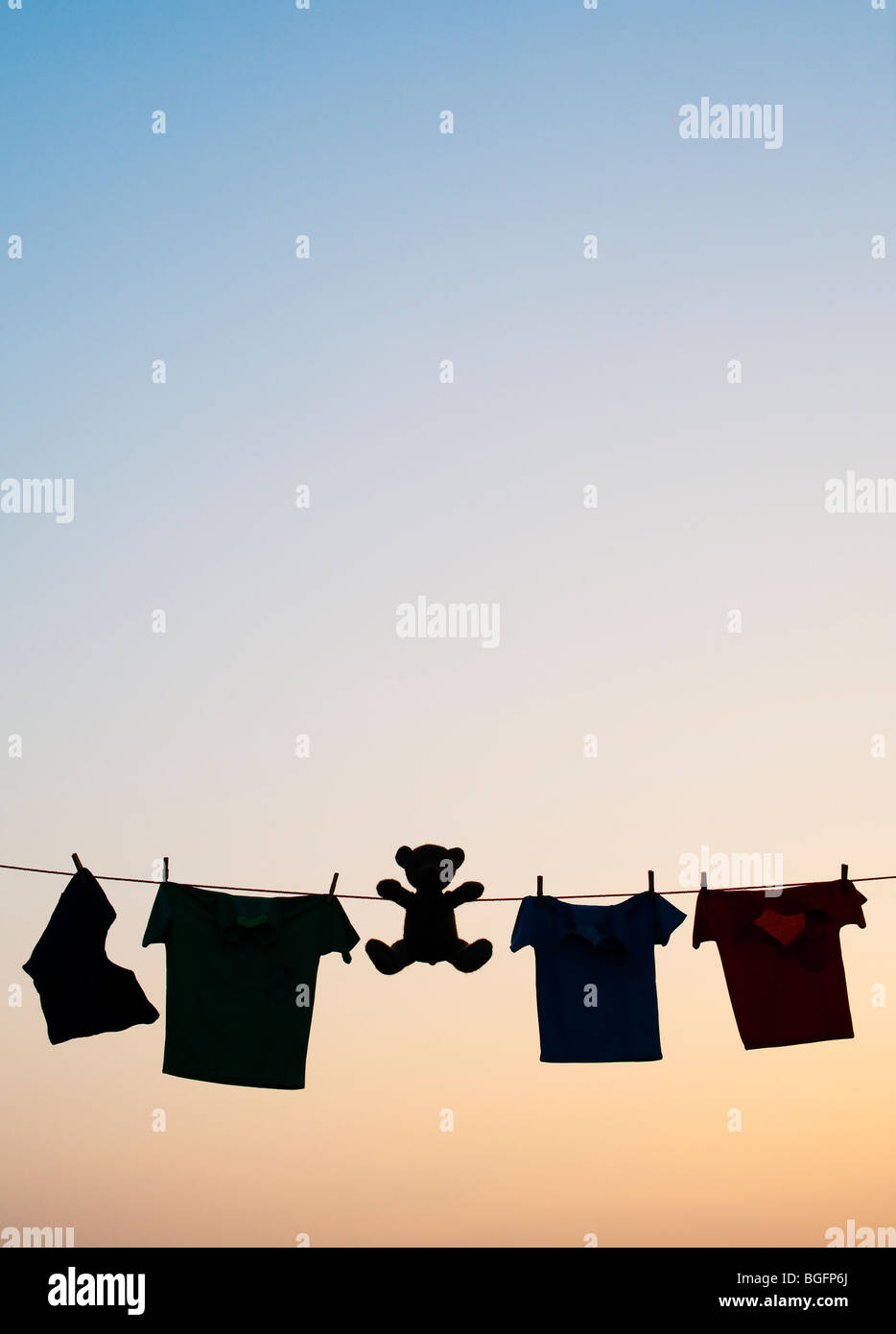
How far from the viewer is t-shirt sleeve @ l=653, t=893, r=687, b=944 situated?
8.01 m

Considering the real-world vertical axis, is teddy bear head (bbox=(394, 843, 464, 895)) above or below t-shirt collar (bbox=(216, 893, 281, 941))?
above

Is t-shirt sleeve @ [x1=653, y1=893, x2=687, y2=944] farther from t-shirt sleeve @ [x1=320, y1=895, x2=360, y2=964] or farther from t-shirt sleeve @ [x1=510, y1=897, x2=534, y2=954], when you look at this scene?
t-shirt sleeve @ [x1=320, y1=895, x2=360, y2=964]

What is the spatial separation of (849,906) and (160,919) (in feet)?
14.9

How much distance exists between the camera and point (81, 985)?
7941mm

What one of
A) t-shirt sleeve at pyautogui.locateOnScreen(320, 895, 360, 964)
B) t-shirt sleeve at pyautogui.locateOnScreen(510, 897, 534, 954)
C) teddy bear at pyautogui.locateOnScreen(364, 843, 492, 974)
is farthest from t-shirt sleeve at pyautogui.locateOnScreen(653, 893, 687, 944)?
t-shirt sleeve at pyautogui.locateOnScreen(320, 895, 360, 964)

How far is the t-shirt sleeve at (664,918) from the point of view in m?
8.01

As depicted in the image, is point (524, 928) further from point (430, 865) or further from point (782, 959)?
point (782, 959)

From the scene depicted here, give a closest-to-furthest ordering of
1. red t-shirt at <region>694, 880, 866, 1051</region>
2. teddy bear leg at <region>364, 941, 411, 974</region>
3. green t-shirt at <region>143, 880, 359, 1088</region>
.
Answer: teddy bear leg at <region>364, 941, 411, 974</region>
green t-shirt at <region>143, 880, 359, 1088</region>
red t-shirt at <region>694, 880, 866, 1051</region>

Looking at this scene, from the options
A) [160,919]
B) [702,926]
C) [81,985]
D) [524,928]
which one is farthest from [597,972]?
[81,985]

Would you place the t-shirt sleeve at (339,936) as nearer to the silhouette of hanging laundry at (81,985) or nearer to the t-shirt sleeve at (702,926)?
the silhouette of hanging laundry at (81,985)

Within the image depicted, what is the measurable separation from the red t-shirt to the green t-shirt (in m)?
2.48
